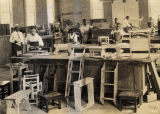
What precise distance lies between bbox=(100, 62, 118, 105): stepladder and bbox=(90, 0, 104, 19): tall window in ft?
33.1

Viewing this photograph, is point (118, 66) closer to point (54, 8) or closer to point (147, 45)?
point (147, 45)

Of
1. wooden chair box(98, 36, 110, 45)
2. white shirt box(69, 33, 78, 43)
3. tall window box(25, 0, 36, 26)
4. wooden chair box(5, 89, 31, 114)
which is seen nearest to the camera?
wooden chair box(5, 89, 31, 114)

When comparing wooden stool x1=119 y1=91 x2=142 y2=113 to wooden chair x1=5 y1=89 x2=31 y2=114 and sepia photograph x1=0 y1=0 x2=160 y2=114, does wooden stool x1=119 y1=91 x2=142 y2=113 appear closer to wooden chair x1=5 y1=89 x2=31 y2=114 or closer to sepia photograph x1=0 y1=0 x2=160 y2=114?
sepia photograph x1=0 y1=0 x2=160 y2=114

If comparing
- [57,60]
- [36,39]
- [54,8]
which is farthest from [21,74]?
[54,8]

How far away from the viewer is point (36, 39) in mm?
10188

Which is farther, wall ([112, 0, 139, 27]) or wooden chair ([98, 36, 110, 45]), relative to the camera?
wall ([112, 0, 139, 27])

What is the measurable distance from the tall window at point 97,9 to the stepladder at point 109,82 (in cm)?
1008

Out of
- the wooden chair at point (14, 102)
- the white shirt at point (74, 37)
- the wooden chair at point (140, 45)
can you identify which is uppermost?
the white shirt at point (74, 37)

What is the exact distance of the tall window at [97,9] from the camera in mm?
16562

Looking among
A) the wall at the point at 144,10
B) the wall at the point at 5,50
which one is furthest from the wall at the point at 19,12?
the wall at the point at 144,10

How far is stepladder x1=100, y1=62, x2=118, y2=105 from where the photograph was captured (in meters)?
6.49

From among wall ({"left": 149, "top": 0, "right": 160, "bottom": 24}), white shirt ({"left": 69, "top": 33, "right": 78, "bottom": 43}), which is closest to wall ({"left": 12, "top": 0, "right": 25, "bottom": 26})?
wall ({"left": 149, "top": 0, "right": 160, "bottom": 24})

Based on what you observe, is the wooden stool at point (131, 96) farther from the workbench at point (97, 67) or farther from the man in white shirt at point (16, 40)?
the man in white shirt at point (16, 40)

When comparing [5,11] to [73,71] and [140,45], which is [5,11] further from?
[140,45]
